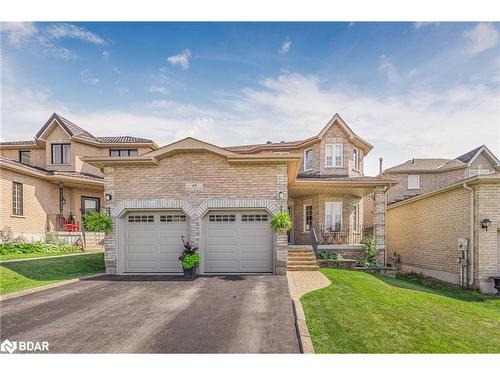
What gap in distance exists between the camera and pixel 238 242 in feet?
35.9

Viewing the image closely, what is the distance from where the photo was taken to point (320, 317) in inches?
234

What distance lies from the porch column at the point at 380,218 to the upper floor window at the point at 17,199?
1878cm

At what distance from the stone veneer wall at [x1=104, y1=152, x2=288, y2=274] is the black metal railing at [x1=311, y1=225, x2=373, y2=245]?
5.71m

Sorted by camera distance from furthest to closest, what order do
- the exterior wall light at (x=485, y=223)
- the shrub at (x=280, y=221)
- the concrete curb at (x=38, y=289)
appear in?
the shrub at (x=280, y=221) < the exterior wall light at (x=485, y=223) < the concrete curb at (x=38, y=289)

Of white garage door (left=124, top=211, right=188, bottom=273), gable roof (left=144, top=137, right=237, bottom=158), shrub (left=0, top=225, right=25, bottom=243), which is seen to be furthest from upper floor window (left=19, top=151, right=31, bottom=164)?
gable roof (left=144, top=137, right=237, bottom=158)

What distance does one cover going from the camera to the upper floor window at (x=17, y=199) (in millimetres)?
15094

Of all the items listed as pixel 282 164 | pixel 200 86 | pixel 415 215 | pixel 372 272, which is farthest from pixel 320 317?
pixel 415 215

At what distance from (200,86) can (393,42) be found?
658 cm

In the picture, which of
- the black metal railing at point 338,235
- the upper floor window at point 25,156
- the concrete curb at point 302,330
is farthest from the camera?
the upper floor window at point 25,156

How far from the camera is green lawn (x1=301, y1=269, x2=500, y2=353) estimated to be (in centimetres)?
496

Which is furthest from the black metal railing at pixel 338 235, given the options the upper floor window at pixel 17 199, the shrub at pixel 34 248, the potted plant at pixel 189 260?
the upper floor window at pixel 17 199

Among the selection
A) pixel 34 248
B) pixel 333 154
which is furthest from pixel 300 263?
pixel 34 248

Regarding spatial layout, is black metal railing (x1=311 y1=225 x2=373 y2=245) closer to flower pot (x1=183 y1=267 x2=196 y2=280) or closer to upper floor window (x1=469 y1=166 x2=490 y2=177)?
flower pot (x1=183 y1=267 x2=196 y2=280)

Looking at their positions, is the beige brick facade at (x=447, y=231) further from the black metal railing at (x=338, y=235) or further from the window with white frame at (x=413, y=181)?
the window with white frame at (x=413, y=181)
